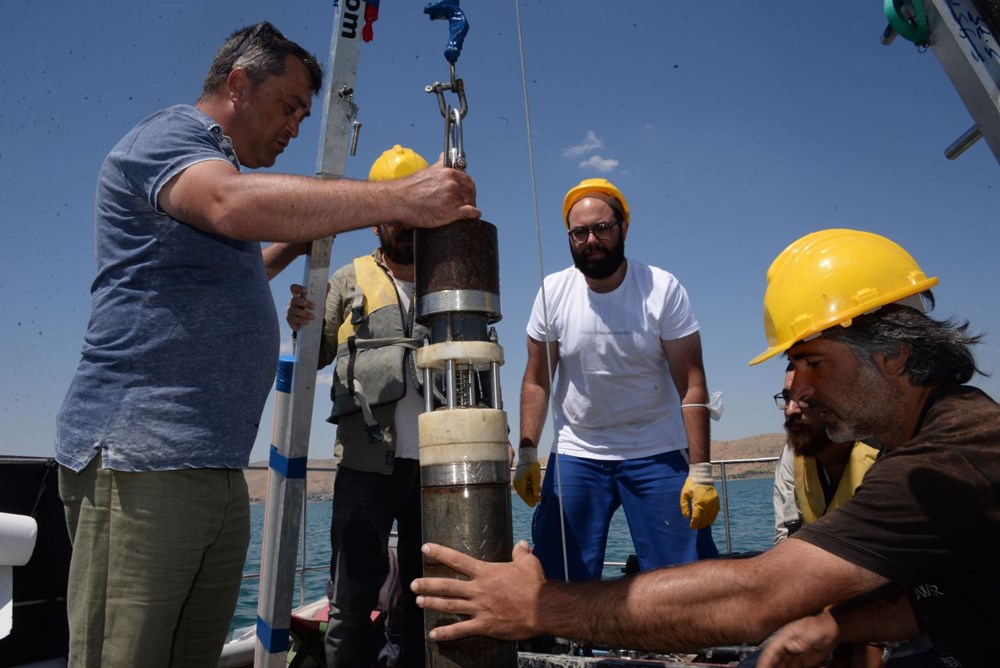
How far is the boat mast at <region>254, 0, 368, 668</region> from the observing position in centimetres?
252

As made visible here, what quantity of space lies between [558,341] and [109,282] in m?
2.42

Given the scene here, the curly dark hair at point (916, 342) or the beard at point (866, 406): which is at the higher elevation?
the curly dark hair at point (916, 342)

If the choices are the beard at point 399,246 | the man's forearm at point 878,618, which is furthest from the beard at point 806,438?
the beard at point 399,246

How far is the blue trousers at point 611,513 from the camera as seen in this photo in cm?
334

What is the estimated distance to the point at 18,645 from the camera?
284 centimetres

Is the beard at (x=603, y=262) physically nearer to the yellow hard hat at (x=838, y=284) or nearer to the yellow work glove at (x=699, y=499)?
the yellow work glove at (x=699, y=499)

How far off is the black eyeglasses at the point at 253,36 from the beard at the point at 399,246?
3.44 feet

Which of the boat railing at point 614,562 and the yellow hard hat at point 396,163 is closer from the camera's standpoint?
the yellow hard hat at point 396,163

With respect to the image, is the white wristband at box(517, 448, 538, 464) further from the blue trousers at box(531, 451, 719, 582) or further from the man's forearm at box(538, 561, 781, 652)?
the man's forearm at box(538, 561, 781, 652)

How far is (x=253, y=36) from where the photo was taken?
2.18 metres

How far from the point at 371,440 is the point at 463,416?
1491 mm

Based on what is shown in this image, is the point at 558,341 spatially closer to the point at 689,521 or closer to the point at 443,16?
the point at 689,521

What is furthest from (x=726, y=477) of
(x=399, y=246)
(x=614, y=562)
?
(x=399, y=246)

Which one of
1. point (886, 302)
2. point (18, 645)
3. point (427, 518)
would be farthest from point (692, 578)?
point (18, 645)
